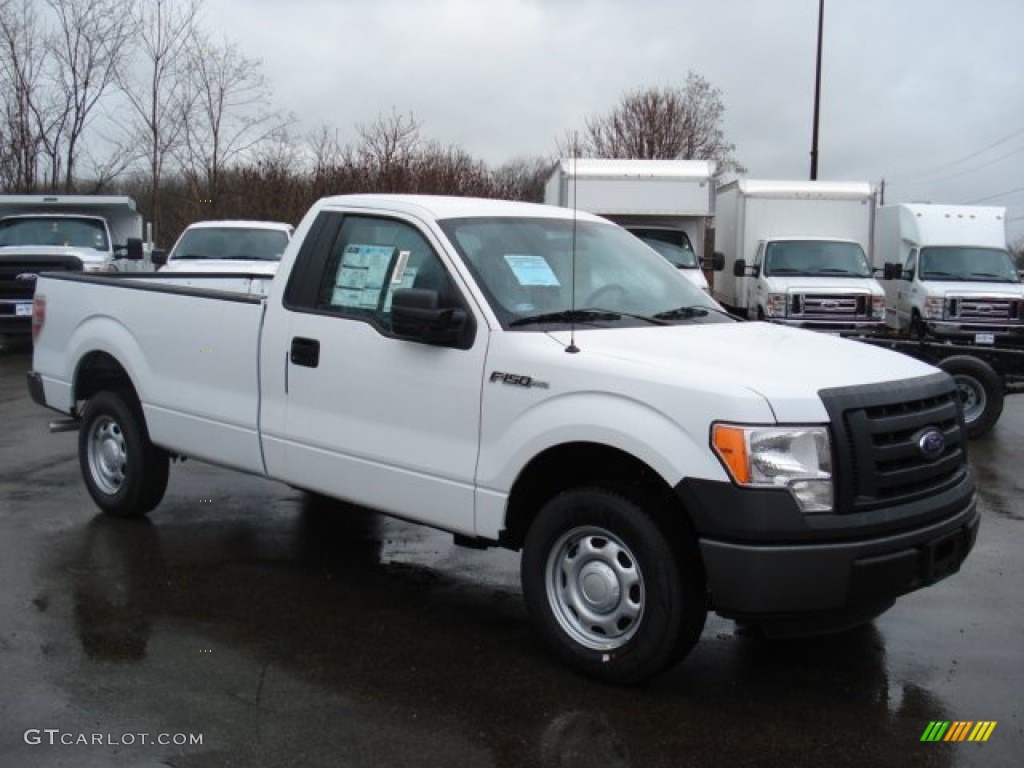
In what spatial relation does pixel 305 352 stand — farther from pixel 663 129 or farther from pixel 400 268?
pixel 663 129

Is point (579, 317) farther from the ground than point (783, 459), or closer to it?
farther from the ground

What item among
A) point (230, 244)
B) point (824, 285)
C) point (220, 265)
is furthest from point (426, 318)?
point (824, 285)

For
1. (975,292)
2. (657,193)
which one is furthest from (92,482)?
(975,292)

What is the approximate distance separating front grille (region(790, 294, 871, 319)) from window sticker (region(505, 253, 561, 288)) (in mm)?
11919

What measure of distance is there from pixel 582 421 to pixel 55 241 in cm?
1538

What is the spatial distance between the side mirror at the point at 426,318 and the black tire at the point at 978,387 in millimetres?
6854

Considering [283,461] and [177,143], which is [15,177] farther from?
[283,461]

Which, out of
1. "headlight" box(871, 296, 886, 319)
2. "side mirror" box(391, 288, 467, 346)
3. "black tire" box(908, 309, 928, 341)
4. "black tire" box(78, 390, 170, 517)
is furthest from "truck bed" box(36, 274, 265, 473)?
"black tire" box(908, 309, 928, 341)

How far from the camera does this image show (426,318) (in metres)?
4.56

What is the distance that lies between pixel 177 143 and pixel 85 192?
3187mm

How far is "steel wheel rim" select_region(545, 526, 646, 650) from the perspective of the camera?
421 centimetres

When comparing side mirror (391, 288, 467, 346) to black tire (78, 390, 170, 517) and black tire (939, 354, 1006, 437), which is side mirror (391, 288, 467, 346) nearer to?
black tire (78, 390, 170, 517)

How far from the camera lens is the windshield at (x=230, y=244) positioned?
15273mm

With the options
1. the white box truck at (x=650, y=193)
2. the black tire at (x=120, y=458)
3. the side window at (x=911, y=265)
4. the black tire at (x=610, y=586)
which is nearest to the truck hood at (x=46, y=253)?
the white box truck at (x=650, y=193)
